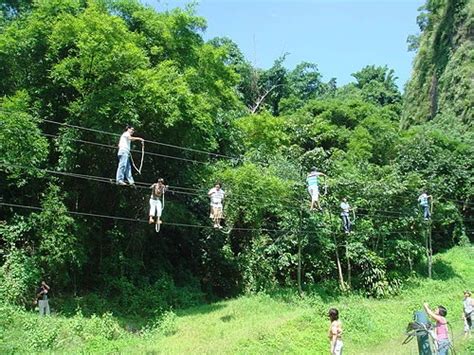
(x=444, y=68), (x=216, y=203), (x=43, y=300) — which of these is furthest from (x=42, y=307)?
(x=444, y=68)

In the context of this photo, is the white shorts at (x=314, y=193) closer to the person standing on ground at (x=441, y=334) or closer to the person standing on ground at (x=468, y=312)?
the person standing on ground at (x=468, y=312)

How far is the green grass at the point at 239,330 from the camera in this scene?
14219 millimetres

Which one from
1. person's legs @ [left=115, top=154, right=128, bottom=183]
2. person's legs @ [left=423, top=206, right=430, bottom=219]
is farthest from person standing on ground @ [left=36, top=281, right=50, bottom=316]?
person's legs @ [left=423, top=206, right=430, bottom=219]

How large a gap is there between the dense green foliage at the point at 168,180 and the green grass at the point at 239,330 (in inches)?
50.0

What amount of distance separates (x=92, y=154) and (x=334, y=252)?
10.5 metres

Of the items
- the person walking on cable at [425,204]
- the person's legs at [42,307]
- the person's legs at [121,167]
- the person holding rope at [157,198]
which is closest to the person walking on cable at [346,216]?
the person walking on cable at [425,204]

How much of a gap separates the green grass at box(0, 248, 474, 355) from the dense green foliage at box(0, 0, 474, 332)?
4.17 feet

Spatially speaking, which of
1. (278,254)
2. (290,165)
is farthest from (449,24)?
(278,254)

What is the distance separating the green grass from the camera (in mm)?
14219

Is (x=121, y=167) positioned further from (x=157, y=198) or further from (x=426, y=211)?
(x=426, y=211)

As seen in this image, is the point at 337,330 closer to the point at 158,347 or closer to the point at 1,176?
the point at 158,347

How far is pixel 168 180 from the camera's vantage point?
1916cm

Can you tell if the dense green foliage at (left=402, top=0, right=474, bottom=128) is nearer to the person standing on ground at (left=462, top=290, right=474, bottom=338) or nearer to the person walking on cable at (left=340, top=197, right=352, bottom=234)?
the person walking on cable at (left=340, top=197, right=352, bottom=234)

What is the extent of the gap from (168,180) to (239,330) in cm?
602
